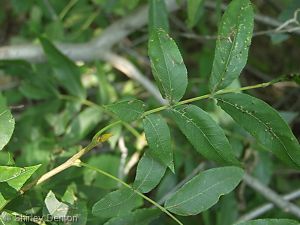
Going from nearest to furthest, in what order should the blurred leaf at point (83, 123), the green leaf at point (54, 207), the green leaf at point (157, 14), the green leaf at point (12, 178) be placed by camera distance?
the green leaf at point (12, 178) → the green leaf at point (54, 207) → the green leaf at point (157, 14) → the blurred leaf at point (83, 123)

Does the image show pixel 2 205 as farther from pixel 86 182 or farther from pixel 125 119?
pixel 86 182

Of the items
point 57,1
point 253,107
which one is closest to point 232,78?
point 253,107

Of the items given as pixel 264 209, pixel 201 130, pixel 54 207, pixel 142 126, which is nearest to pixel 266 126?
pixel 201 130

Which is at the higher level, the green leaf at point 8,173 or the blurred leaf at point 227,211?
the green leaf at point 8,173

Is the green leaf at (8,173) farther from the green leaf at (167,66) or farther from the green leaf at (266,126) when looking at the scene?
the green leaf at (266,126)

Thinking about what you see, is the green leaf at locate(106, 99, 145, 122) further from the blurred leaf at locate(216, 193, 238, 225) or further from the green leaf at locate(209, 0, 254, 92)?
the blurred leaf at locate(216, 193, 238, 225)

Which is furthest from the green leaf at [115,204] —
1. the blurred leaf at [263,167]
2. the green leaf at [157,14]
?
the blurred leaf at [263,167]

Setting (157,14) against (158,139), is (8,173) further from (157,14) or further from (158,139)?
(157,14)
